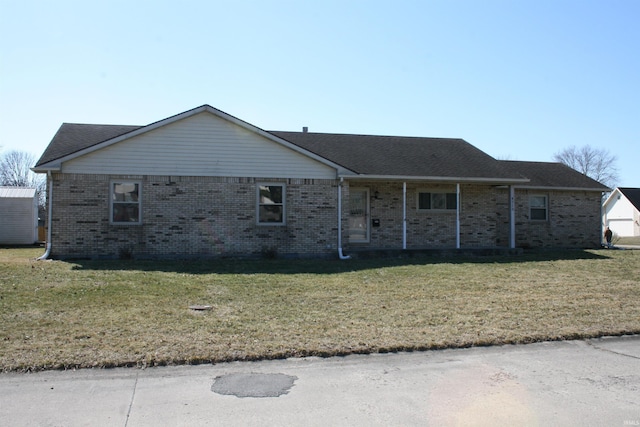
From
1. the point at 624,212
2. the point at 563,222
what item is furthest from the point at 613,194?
the point at 563,222

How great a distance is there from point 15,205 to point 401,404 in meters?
26.0

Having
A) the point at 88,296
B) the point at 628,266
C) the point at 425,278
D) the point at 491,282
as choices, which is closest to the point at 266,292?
the point at 88,296

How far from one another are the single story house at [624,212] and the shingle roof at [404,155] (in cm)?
2912

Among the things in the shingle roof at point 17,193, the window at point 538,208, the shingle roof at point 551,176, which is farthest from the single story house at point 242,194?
the shingle roof at point 17,193

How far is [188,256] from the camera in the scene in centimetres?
1517

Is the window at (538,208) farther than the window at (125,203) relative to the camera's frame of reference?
Yes

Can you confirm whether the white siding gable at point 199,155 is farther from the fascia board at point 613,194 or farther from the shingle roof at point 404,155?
the fascia board at point 613,194

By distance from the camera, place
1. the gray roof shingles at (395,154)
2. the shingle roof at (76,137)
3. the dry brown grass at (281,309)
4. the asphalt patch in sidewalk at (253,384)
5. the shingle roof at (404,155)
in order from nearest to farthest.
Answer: the asphalt patch in sidewalk at (253,384) < the dry brown grass at (281,309) < the shingle roof at (76,137) < the gray roof shingles at (395,154) < the shingle roof at (404,155)

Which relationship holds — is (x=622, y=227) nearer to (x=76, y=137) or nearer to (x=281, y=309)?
(x=76, y=137)

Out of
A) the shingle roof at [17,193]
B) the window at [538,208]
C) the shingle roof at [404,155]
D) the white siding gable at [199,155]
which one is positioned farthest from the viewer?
the shingle roof at [17,193]

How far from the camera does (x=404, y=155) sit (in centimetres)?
1902

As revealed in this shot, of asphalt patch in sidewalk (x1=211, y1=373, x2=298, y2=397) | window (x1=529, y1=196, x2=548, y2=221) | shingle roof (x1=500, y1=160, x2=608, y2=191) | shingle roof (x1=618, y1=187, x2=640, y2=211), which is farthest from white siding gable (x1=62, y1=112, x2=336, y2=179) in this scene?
shingle roof (x1=618, y1=187, x2=640, y2=211)

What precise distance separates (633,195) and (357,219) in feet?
122

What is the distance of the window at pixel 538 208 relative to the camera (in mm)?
21016
